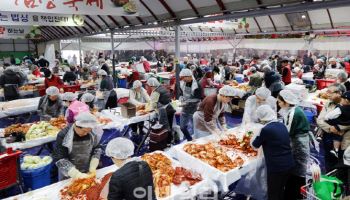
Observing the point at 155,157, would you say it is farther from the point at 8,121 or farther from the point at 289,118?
the point at 8,121

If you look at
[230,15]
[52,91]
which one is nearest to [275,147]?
[230,15]

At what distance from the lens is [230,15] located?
6922 mm

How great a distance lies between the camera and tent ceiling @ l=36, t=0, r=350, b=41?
19.2ft

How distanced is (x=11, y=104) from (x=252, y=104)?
696 cm

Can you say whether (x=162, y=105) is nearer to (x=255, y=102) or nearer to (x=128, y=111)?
(x=128, y=111)

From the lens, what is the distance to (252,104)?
5656 millimetres

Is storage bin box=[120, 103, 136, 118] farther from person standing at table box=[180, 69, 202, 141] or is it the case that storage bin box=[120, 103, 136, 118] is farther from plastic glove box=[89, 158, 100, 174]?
plastic glove box=[89, 158, 100, 174]

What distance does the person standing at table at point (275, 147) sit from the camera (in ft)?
11.7

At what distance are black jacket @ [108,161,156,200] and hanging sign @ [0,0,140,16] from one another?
5867 millimetres

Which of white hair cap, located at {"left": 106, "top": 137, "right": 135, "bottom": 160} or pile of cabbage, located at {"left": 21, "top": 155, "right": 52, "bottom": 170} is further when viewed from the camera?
pile of cabbage, located at {"left": 21, "top": 155, "right": 52, "bottom": 170}

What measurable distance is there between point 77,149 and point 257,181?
108 inches

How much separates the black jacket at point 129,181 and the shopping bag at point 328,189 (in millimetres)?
1969

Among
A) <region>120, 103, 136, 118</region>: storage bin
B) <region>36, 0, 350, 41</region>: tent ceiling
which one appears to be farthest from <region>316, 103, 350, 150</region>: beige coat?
<region>120, 103, 136, 118</region>: storage bin

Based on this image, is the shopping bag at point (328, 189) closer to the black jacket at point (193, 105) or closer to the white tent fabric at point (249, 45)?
the black jacket at point (193, 105)
